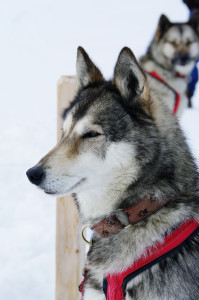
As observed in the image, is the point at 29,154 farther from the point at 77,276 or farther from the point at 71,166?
the point at 71,166

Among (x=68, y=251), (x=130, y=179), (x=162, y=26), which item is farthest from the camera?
(x=162, y=26)

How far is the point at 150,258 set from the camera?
1.60m

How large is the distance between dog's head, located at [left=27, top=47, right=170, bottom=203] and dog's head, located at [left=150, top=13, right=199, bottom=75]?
344 cm

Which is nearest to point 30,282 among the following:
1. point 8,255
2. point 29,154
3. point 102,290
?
point 8,255

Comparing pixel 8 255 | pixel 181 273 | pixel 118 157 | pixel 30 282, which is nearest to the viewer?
pixel 181 273

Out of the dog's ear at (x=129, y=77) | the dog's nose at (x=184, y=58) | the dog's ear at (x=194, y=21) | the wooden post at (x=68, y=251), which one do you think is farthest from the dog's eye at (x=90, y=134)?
the dog's ear at (x=194, y=21)

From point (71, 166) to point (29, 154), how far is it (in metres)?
3.96

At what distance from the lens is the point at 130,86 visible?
1834 mm

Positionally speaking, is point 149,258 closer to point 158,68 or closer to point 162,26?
point 158,68

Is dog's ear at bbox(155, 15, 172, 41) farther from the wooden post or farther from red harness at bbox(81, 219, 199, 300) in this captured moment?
Result: red harness at bbox(81, 219, 199, 300)

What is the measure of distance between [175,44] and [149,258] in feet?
13.6

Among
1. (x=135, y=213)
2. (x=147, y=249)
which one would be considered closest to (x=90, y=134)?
(x=135, y=213)

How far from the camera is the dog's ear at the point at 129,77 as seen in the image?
67.9 inches

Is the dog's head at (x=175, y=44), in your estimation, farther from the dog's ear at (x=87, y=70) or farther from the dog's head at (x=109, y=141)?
the dog's head at (x=109, y=141)
